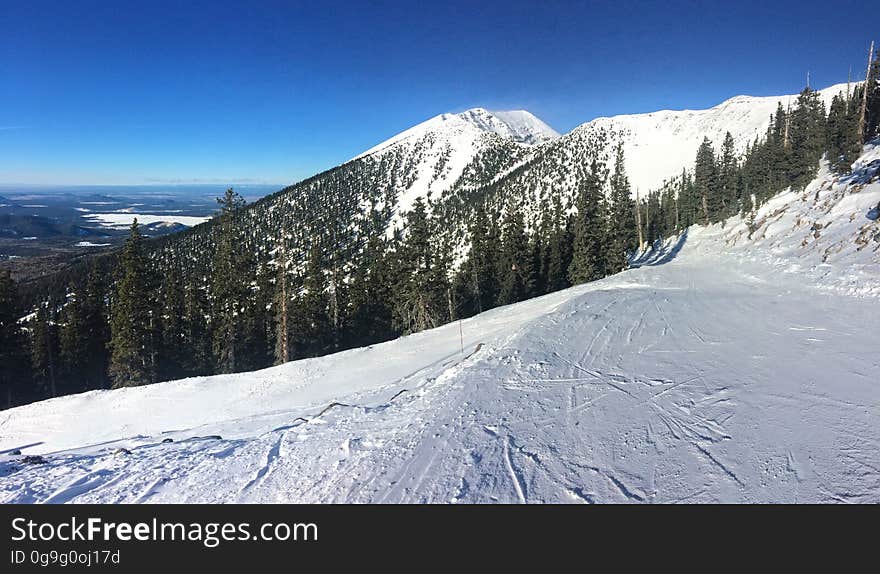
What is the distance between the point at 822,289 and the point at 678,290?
5537 mm

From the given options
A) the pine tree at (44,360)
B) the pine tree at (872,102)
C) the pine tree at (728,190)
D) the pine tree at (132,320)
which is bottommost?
the pine tree at (44,360)

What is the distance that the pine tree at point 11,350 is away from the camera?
2922 centimetres

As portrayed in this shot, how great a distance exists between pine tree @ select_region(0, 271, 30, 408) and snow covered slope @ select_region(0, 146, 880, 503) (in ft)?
65.1

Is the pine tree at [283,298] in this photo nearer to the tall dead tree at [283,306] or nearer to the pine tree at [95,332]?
the tall dead tree at [283,306]

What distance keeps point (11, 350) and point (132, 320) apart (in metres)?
12.9

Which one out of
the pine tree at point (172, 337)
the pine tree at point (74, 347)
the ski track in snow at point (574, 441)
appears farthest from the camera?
the pine tree at point (74, 347)

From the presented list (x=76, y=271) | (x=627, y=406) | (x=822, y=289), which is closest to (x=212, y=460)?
(x=627, y=406)

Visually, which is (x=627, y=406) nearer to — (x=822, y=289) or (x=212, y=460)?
(x=212, y=460)

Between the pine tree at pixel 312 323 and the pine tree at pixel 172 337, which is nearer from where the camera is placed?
the pine tree at pixel 172 337

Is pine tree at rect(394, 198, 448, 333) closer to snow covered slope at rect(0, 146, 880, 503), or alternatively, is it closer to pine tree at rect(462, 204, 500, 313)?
pine tree at rect(462, 204, 500, 313)

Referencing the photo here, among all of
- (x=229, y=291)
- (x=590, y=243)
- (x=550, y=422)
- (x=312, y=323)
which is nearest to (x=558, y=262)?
(x=590, y=243)

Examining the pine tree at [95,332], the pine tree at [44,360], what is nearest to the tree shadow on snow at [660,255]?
the pine tree at [95,332]

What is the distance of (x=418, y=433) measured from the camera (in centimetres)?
696

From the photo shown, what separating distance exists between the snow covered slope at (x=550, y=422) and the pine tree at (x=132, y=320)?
10.2 meters
